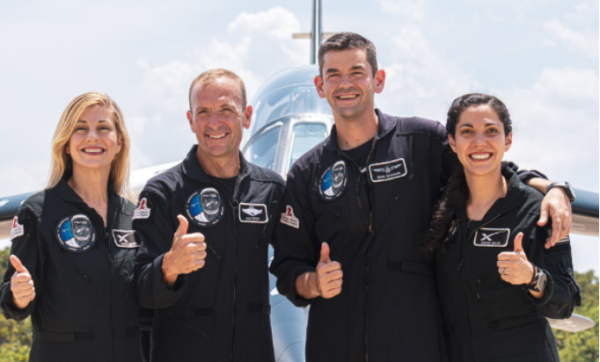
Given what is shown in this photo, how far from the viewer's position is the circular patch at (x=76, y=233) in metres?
3.96

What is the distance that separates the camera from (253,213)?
4.19 meters

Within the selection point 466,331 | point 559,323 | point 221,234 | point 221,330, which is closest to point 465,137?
point 466,331

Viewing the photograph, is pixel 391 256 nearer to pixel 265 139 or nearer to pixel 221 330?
pixel 221 330

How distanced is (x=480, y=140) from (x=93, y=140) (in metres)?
2.76

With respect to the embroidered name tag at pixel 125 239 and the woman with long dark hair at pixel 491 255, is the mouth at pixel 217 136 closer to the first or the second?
the embroidered name tag at pixel 125 239

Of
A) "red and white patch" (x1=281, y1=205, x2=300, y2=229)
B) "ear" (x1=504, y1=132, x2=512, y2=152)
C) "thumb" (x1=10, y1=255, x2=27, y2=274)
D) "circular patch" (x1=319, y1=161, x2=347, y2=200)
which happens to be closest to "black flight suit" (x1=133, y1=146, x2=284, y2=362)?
"red and white patch" (x1=281, y1=205, x2=300, y2=229)

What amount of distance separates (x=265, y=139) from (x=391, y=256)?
4.73 m

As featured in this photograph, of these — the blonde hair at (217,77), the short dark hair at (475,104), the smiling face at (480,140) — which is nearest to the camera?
the smiling face at (480,140)

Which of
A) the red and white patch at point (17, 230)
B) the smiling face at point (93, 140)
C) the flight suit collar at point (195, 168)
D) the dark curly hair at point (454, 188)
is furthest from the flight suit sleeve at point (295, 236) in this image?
the red and white patch at point (17, 230)

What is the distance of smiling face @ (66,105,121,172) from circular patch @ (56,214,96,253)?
0.44 m

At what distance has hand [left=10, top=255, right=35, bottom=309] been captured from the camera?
3.60 metres

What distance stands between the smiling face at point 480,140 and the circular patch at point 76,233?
8.62 feet

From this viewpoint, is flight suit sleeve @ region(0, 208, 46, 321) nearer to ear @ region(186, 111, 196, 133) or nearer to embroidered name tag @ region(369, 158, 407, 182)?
ear @ region(186, 111, 196, 133)

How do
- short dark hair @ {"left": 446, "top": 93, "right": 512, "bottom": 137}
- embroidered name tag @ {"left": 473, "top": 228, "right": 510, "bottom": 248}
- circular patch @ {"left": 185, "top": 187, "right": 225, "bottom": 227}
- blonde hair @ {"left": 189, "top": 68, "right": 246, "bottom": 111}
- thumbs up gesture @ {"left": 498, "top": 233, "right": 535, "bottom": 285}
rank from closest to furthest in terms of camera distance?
thumbs up gesture @ {"left": 498, "top": 233, "right": 535, "bottom": 285} < embroidered name tag @ {"left": 473, "top": 228, "right": 510, "bottom": 248} < short dark hair @ {"left": 446, "top": 93, "right": 512, "bottom": 137} < circular patch @ {"left": 185, "top": 187, "right": 225, "bottom": 227} < blonde hair @ {"left": 189, "top": 68, "right": 246, "bottom": 111}
